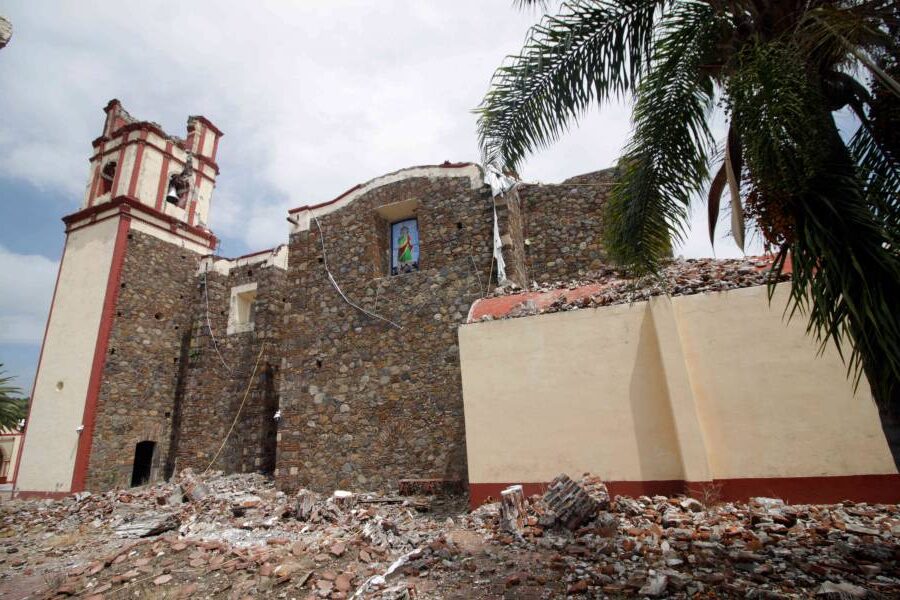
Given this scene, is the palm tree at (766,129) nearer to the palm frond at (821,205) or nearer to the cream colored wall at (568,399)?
the palm frond at (821,205)

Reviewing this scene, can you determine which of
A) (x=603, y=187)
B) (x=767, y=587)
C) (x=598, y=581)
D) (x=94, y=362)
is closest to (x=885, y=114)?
(x=767, y=587)

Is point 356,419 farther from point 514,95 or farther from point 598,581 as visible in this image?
point 514,95

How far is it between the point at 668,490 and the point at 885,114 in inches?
171

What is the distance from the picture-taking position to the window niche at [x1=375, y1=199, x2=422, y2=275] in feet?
34.2

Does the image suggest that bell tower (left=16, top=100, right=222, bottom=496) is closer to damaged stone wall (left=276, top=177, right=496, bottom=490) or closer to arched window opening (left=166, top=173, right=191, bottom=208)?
arched window opening (left=166, top=173, right=191, bottom=208)

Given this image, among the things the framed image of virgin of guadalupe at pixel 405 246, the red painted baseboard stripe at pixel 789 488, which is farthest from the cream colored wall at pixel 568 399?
the framed image of virgin of guadalupe at pixel 405 246

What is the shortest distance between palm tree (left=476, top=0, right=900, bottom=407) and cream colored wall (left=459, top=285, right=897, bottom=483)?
0.83 meters

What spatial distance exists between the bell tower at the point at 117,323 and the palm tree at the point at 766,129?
555 inches

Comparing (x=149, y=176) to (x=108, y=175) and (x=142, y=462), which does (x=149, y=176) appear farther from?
(x=142, y=462)

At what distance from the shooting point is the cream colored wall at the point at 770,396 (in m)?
5.14

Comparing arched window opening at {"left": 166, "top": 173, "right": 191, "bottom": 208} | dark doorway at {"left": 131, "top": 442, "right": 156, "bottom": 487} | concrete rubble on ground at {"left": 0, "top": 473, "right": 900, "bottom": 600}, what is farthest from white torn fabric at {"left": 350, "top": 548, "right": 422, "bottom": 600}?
arched window opening at {"left": 166, "top": 173, "right": 191, "bottom": 208}

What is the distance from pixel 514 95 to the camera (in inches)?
178

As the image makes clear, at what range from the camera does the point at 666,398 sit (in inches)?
231

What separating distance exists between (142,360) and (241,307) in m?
3.21
